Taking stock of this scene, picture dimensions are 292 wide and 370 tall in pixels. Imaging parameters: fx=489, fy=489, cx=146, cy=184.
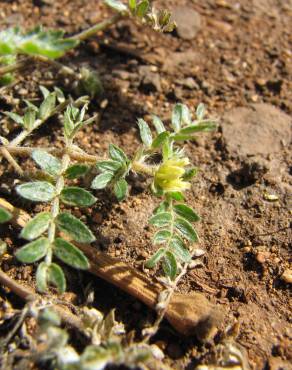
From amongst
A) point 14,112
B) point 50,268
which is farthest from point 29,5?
point 50,268

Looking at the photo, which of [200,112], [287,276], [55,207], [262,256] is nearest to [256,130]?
[200,112]

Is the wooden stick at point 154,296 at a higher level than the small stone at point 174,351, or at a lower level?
higher

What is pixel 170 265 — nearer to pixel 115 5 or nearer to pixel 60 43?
pixel 60 43

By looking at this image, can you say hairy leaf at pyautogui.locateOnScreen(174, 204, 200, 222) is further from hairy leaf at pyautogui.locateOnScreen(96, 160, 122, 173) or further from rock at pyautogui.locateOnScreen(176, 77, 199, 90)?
rock at pyautogui.locateOnScreen(176, 77, 199, 90)

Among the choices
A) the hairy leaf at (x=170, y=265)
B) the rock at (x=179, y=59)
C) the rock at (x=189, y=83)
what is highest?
the rock at (x=179, y=59)

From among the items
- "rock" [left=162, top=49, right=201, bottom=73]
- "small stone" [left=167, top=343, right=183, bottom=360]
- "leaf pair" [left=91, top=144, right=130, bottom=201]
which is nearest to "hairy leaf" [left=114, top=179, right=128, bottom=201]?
"leaf pair" [left=91, top=144, right=130, bottom=201]

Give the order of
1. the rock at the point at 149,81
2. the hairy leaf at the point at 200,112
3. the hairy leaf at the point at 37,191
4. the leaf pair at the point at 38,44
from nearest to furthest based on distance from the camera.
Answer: the leaf pair at the point at 38,44 < the hairy leaf at the point at 37,191 < the hairy leaf at the point at 200,112 < the rock at the point at 149,81

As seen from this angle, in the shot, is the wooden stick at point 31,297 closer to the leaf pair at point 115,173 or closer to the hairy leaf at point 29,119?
the leaf pair at point 115,173

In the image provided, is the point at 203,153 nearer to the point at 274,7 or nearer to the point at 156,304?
the point at 156,304

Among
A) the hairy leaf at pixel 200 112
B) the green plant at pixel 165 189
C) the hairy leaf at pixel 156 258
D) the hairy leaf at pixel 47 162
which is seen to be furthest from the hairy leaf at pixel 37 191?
the hairy leaf at pixel 200 112
